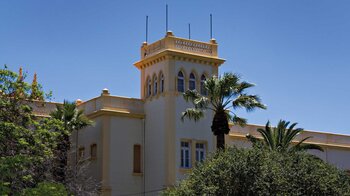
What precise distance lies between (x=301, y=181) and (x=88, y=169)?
47.8 ft

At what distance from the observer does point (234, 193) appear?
27844 millimetres

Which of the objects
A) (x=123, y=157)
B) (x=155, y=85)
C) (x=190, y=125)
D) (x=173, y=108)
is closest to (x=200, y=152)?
(x=190, y=125)

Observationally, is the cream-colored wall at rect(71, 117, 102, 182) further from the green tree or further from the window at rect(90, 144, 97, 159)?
the green tree

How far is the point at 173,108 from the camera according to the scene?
3853cm

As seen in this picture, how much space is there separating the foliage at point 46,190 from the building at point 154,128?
12.3 meters

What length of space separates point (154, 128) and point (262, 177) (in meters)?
12.5

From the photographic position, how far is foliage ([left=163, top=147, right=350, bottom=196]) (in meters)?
27.7

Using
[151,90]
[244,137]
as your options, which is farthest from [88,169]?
[244,137]

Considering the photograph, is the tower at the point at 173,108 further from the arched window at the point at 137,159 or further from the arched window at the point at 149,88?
the arched window at the point at 137,159

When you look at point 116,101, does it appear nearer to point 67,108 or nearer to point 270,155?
point 67,108

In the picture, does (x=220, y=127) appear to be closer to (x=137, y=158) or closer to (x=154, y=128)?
(x=154, y=128)

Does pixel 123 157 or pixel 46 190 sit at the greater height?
pixel 123 157

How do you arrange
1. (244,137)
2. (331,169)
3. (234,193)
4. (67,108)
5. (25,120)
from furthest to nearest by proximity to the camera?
(244,137), (67,108), (331,169), (234,193), (25,120)

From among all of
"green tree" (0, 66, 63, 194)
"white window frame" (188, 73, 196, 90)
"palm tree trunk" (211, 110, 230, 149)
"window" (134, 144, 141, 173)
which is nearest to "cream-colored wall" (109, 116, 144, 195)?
"window" (134, 144, 141, 173)
